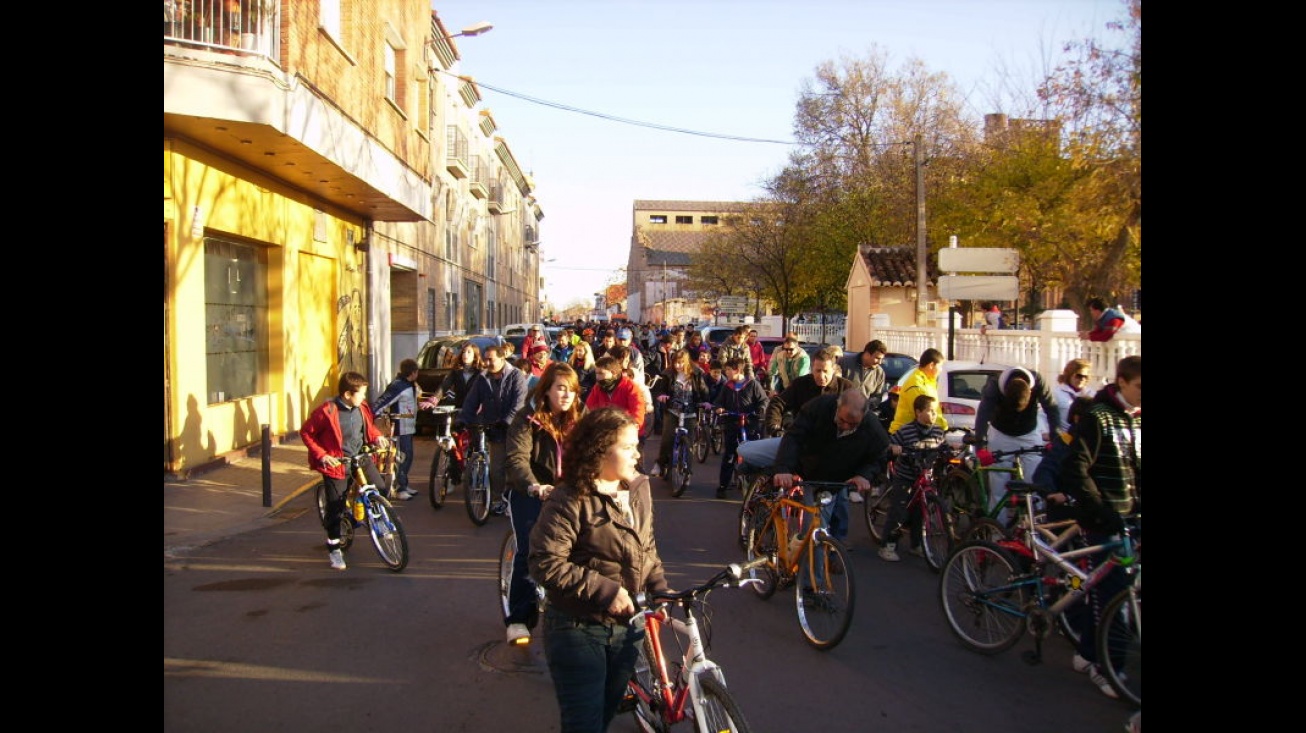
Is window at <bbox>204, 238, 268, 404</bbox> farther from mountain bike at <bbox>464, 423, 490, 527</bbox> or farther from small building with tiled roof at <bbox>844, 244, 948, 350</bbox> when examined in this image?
small building with tiled roof at <bbox>844, 244, 948, 350</bbox>

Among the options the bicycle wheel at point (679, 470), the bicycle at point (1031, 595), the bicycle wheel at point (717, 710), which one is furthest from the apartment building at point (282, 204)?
the bicycle at point (1031, 595)

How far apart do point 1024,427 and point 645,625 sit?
513 cm

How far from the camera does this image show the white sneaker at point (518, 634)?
5336 mm

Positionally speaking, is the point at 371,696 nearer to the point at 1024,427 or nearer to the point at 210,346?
the point at 1024,427

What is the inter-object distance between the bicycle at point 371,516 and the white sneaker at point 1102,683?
16.3 feet

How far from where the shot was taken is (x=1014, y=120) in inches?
765

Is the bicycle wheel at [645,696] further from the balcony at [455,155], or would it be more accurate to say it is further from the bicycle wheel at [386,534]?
the balcony at [455,155]

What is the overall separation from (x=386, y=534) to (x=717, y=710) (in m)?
4.70

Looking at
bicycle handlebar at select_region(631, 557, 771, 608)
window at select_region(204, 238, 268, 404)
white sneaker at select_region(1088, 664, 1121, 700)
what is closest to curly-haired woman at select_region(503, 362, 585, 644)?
bicycle handlebar at select_region(631, 557, 771, 608)

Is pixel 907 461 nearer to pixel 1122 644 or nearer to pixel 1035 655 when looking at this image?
pixel 1035 655

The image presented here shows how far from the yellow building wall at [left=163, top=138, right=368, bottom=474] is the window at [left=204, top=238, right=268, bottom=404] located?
18cm
